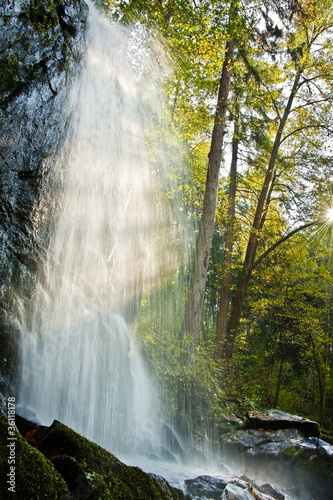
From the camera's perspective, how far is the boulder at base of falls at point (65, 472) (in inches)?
82.4

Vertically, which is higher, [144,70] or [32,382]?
[144,70]

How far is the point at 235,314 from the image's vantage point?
12.1m

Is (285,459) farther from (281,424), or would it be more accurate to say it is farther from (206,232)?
(206,232)

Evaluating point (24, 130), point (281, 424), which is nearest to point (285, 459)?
point (281, 424)

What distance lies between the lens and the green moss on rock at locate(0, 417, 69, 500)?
202 centimetres

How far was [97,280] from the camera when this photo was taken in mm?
7230

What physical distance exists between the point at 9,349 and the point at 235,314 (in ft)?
29.3

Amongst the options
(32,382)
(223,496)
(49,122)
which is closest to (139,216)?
(49,122)

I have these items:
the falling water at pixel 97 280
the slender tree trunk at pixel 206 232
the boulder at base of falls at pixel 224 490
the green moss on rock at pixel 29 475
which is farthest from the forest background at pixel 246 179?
the green moss on rock at pixel 29 475

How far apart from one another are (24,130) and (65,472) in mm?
4599

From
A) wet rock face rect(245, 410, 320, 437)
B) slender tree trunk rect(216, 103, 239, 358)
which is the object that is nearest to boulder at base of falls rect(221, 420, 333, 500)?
wet rock face rect(245, 410, 320, 437)

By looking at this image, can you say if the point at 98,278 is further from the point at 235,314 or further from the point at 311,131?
the point at 311,131

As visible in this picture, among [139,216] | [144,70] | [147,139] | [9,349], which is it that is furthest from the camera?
[147,139]

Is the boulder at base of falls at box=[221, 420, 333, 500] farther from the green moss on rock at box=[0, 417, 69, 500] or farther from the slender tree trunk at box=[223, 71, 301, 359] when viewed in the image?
the green moss on rock at box=[0, 417, 69, 500]
